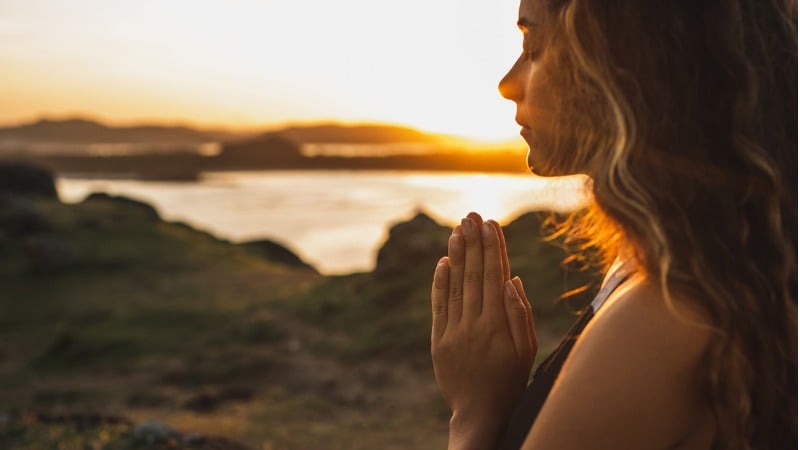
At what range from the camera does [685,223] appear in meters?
1.46

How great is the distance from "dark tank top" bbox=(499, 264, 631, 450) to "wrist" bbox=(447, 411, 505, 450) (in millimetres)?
223

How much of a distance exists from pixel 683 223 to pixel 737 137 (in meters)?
0.21

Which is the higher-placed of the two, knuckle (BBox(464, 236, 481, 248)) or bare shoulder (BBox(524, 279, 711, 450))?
knuckle (BBox(464, 236, 481, 248))

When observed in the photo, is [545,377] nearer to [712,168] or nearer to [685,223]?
[685,223]

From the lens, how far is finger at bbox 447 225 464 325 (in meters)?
2.02

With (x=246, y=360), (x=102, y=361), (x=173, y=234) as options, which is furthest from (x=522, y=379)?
(x=173, y=234)

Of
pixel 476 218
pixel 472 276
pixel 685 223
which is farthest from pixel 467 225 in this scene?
pixel 685 223

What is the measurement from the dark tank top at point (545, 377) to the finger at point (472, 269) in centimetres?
32

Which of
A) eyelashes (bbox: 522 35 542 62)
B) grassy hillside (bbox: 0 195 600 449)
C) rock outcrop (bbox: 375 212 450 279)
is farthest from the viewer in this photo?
rock outcrop (bbox: 375 212 450 279)

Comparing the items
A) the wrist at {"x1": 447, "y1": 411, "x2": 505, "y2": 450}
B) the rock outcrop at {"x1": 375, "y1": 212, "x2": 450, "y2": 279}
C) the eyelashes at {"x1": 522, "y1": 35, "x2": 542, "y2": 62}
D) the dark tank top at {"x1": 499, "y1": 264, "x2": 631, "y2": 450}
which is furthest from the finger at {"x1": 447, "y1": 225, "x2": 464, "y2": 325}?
the rock outcrop at {"x1": 375, "y1": 212, "x2": 450, "y2": 279}

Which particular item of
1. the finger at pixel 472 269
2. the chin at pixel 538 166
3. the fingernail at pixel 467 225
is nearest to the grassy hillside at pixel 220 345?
the finger at pixel 472 269

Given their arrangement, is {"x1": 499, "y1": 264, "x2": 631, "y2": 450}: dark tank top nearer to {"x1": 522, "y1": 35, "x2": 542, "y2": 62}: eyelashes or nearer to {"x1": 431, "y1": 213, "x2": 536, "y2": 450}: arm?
{"x1": 431, "y1": 213, "x2": 536, "y2": 450}: arm

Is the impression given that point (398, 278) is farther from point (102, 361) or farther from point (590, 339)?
point (590, 339)

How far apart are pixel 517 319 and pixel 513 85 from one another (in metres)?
0.63
